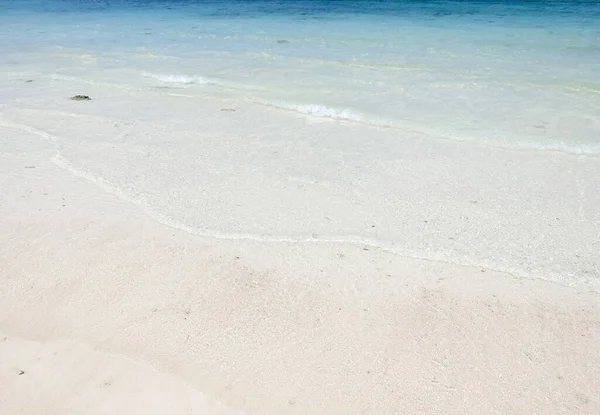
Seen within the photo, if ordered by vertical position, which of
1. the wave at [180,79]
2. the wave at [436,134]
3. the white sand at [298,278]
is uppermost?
the wave at [436,134]

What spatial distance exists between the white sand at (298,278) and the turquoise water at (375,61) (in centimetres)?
148

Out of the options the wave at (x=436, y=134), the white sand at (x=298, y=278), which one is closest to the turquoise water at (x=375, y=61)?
the wave at (x=436, y=134)

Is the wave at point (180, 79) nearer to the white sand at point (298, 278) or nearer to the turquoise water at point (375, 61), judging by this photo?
the turquoise water at point (375, 61)

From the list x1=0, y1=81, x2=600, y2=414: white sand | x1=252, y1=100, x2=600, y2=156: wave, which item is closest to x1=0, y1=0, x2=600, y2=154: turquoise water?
x1=252, y1=100, x2=600, y2=156: wave

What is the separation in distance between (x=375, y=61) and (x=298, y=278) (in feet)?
27.4

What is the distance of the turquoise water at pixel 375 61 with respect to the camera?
24.6 feet

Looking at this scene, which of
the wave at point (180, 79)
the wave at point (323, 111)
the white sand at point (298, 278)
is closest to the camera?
the white sand at point (298, 278)

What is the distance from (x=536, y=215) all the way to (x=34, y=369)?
388cm

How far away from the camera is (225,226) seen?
4.50 metres

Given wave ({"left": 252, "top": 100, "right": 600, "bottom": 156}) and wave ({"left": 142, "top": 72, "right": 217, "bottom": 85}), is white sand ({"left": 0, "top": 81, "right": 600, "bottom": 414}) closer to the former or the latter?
wave ({"left": 252, "top": 100, "right": 600, "bottom": 156})

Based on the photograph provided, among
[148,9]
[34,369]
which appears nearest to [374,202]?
[34,369]

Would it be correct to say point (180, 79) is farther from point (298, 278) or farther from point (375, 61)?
point (298, 278)

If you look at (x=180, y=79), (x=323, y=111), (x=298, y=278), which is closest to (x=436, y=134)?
(x=323, y=111)

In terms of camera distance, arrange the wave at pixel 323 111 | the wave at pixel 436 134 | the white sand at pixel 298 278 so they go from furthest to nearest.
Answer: the wave at pixel 323 111 < the wave at pixel 436 134 < the white sand at pixel 298 278
